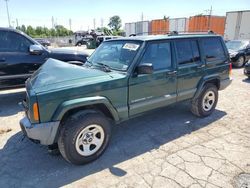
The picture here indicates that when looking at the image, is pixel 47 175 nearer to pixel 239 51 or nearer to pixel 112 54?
pixel 112 54

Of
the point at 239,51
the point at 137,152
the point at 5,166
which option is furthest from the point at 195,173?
the point at 239,51

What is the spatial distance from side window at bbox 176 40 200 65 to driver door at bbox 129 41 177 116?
0.23m

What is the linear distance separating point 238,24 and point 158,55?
17672mm

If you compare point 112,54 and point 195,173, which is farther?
point 112,54

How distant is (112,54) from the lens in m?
4.06

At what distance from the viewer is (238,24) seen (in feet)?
60.3

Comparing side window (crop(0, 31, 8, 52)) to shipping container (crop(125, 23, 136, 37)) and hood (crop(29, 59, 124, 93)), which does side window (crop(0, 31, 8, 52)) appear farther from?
shipping container (crop(125, 23, 136, 37))

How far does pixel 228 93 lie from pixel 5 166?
6396 millimetres

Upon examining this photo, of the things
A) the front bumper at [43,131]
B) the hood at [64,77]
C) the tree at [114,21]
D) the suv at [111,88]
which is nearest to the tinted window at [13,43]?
the suv at [111,88]

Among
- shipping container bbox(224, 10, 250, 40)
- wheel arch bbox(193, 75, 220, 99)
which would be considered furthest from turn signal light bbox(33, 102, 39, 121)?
shipping container bbox(224, 10, 250, 40)

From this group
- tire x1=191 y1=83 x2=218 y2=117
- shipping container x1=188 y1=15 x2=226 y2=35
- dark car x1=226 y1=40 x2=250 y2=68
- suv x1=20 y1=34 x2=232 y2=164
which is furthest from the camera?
shipping container x1=188 y1=15 x2=226 y2=35

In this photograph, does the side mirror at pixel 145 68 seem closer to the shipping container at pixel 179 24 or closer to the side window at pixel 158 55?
the side window at pixel 158 55

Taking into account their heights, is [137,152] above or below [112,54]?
below

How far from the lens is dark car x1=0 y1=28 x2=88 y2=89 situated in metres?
5.58
